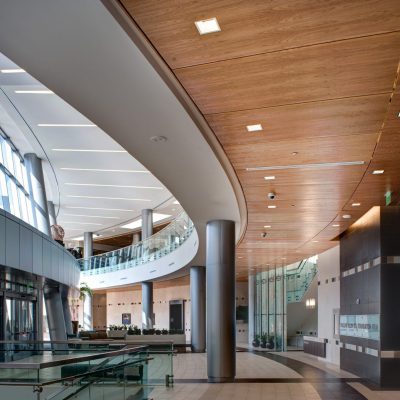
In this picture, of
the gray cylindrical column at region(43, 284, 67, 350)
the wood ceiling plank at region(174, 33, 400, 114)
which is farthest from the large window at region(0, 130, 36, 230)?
the wood ceiling plank at region(174, 33, 400, 114)

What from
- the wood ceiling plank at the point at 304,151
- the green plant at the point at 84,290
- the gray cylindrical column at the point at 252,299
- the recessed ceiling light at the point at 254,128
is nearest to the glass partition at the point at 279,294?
the gray cylindrical column at the point at 252,299

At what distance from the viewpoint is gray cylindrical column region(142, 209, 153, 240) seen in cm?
Result: 3631

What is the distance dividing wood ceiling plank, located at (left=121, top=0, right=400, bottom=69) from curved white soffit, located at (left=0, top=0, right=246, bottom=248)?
30 centimetres

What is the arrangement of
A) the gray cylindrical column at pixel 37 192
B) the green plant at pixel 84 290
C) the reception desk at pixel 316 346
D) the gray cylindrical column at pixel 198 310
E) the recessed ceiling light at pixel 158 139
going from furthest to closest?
the green plant at pixel 84 290, the gray cylindrical column at pixel 198 310, the gray cylindrical column at pixel 37 192, the reception desk at pixel 316 346, the recessed ceiling light at pixel 158 139

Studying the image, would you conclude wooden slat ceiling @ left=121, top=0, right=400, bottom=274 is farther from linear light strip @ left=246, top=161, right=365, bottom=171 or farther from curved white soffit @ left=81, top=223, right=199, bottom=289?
curved white soffit @ left=81, top=223, right=199, bottom=289

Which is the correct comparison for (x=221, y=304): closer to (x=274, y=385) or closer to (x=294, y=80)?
(x=274, y=385)

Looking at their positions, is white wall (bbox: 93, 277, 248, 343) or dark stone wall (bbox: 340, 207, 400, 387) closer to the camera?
dark stone wall (bbox: 340, 207, 400, 387)

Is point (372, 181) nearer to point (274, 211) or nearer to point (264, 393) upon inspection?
point (274, 211)

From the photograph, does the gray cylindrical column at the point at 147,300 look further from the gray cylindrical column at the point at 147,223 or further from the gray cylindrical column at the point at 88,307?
the gray cylindrical column at the point at 88,307

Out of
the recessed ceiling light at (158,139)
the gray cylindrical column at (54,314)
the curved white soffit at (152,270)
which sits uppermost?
the recessed ceiling light at (158,139)

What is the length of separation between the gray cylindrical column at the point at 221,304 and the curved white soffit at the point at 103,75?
17.6 ft

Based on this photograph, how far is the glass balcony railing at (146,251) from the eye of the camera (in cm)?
2609

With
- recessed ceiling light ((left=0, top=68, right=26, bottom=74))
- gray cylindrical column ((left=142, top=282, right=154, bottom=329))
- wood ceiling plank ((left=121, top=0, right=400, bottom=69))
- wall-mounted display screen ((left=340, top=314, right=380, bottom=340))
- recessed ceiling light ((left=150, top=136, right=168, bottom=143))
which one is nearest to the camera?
wood ceiling plank ((left=121, top=0, right=400, bottom=69))

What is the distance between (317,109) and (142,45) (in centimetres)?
262
